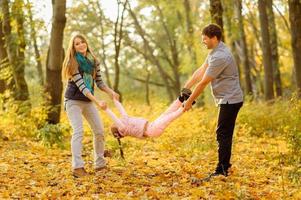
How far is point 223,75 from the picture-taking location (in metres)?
7.72

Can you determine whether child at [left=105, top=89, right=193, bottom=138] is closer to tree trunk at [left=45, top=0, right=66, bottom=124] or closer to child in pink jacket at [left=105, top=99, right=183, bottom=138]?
child in pink jacket at [left=105, top=99, right=183, bottom=138]

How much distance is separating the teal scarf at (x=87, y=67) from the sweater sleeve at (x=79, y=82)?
136 millimetres

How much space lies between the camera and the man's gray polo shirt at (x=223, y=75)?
7.62 meters

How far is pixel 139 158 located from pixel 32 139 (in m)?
3.56

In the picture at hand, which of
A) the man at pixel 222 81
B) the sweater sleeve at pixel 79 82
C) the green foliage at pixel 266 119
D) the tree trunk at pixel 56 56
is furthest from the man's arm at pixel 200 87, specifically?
the tree trunk at pixel 56 56

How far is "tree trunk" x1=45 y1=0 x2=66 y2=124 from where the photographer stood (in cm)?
1220

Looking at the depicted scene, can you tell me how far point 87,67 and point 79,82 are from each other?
1.15ft

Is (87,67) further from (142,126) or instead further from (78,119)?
(142,126)

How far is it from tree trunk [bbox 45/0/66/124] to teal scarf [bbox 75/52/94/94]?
160 inches

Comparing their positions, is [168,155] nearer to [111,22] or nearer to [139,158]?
[139,158]

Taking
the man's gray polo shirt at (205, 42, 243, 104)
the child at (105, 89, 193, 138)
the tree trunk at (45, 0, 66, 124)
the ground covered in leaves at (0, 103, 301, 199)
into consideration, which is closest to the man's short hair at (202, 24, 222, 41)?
the man's gray polo shirt at (205, 42, 243, 104)

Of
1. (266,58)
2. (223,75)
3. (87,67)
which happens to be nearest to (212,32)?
(223,75)

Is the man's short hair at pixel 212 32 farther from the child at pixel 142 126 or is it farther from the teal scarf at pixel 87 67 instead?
the teal scarf at pixel 87 67

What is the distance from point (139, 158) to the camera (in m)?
10.3
